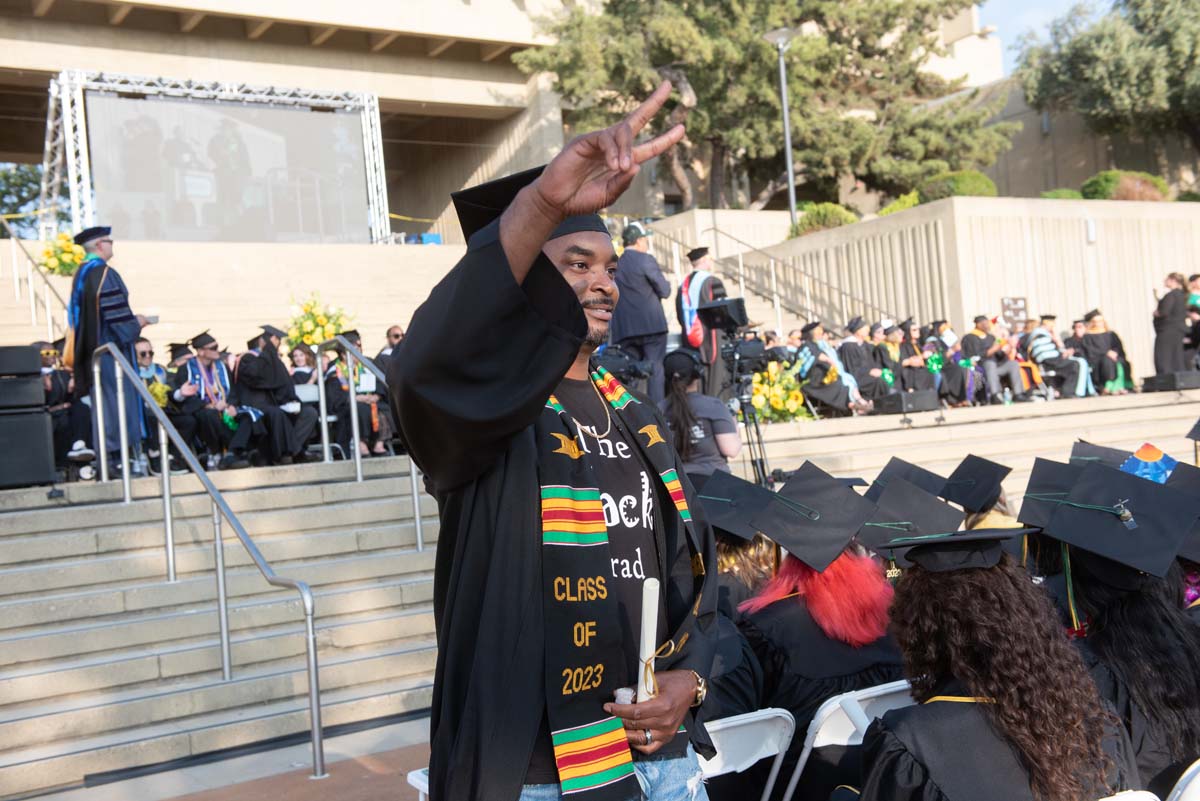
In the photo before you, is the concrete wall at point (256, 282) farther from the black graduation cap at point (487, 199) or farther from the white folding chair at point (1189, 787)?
the white folding chair at point (1189, 787)

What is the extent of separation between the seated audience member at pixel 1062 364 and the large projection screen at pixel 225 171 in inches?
507

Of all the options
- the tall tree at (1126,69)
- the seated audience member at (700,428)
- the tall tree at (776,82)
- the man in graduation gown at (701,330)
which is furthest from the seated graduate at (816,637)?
the tall tree at (1126,69)

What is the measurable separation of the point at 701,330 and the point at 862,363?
458cm

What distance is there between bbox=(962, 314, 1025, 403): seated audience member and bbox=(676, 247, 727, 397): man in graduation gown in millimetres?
6170

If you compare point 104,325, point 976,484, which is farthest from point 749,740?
point 104,325

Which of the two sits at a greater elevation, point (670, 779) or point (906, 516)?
point (906, 516)

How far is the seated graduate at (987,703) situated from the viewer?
2375 mm

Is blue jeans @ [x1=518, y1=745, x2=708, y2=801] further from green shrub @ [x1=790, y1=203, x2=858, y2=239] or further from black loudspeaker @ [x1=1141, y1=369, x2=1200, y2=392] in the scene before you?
green shrub @ [x1=790, y1=203, x2=858, y2=239]

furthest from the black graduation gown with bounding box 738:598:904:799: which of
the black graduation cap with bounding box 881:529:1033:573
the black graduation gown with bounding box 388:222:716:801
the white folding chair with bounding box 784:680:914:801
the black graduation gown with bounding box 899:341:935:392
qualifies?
the black graduation gown with bounding box 899:341:935:392

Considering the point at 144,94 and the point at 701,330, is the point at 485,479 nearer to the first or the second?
the point at 701,330

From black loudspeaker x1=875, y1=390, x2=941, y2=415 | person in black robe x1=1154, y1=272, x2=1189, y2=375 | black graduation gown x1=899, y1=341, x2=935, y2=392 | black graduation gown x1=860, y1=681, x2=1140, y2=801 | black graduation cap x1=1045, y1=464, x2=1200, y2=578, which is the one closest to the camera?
black graduation gown x1=860, y1=681, x2=1140, y2=801

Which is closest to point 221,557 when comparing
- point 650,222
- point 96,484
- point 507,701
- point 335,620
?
point 335,620

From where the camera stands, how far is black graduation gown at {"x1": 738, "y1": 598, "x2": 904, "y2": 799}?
3.53 metres

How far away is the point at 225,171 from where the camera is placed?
21.3 metres
